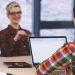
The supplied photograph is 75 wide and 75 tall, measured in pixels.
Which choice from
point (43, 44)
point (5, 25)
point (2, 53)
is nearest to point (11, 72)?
point (43, 44)

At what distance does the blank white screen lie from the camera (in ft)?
8.30

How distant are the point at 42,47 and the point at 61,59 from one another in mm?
1006

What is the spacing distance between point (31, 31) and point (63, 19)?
634mm

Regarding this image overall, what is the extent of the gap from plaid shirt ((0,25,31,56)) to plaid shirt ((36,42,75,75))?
76.5 inches

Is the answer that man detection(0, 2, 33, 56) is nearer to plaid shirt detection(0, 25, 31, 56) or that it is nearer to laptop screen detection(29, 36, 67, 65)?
plaid shirt detection(0, 25, 31, 56)

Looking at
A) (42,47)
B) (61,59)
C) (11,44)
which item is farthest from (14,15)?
(61,59)

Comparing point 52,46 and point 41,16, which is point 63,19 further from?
point 52,46

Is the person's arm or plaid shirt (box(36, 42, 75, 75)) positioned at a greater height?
plaid shirt (box(36, 42, 75, 75))

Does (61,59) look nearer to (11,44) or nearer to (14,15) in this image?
(11,44)

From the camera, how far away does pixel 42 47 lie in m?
2.55

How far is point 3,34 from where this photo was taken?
3.87 meters

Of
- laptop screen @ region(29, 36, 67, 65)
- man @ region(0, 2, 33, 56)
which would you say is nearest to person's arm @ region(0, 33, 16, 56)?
man @ region(0, 2, 33, 56)

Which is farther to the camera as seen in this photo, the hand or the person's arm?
the hand

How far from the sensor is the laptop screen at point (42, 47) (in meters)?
2.53
